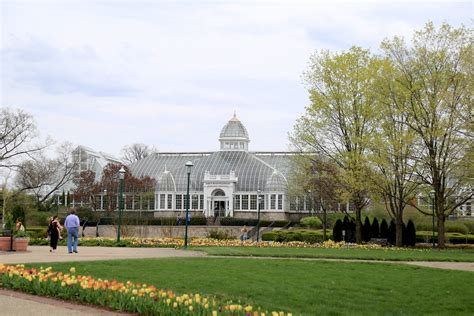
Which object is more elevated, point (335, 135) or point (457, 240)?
point (335, 135)

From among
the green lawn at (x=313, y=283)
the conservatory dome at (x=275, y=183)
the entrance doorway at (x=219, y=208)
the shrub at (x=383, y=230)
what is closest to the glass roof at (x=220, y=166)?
the conservatory dome at (x=275, y=183)

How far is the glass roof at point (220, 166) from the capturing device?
A: 2539 inches

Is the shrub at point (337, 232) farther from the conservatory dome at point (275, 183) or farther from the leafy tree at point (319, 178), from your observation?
the conservatory dome at point (275, 183)

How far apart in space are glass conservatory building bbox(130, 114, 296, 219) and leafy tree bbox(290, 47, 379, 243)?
87.2ft

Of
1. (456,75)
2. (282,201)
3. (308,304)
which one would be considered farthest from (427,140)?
(282,201)

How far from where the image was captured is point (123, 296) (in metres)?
9.85

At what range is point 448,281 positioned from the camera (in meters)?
15.2

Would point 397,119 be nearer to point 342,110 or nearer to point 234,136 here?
point 342,110

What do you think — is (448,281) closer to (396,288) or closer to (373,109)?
(396,288)

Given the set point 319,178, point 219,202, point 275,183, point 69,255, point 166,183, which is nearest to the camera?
point 69,255

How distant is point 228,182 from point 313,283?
50222mm

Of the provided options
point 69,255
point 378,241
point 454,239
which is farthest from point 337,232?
point 69,255

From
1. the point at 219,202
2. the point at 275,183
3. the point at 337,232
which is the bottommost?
the point at 337,232

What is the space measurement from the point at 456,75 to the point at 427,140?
3.44 m
